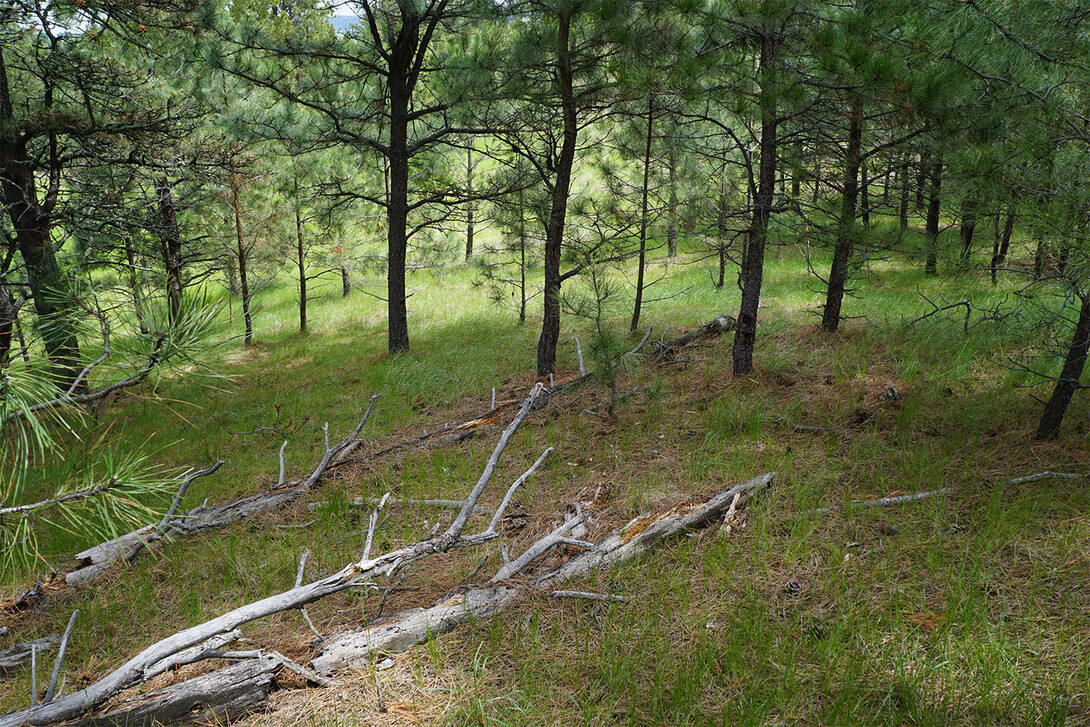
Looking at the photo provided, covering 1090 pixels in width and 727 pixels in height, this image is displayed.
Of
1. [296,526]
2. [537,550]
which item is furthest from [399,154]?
[537,550]

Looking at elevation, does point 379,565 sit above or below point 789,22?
below

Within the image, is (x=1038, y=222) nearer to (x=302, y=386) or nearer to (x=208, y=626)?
(x=208, y=626)

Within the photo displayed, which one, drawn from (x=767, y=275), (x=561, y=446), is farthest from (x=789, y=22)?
(x=767, y=275)

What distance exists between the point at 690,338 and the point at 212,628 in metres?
6.97

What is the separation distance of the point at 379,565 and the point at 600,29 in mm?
5926

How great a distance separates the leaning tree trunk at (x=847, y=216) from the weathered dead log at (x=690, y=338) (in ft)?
4.11

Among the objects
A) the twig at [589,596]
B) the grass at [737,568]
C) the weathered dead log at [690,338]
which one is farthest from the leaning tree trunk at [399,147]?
the twig at [589,596]

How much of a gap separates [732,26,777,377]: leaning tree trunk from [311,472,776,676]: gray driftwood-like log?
272cm

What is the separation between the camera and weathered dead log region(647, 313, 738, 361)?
26.4ft

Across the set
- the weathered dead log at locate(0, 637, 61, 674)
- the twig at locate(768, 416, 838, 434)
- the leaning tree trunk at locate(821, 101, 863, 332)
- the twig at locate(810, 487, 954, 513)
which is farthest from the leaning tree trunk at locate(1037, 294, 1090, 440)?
the weathered dead log at locate(0, 637, 61, 674)

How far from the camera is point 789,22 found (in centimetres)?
631

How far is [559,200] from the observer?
8141 millimetres

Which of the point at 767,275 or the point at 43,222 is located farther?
the point at 767,275

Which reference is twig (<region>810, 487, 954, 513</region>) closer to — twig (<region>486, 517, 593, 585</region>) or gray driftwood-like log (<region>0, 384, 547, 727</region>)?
Result: twig (<region>486, 517, 593, 585</region>)
